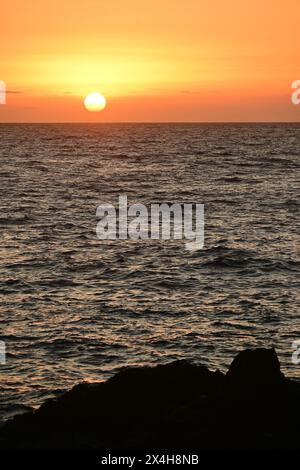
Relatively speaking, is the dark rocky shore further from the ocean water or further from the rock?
the ocean water

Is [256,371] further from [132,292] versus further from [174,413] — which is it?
[132,292]

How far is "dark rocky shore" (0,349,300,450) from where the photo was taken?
53.7ft

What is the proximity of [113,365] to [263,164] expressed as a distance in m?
93.3

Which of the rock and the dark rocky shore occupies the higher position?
the rock
